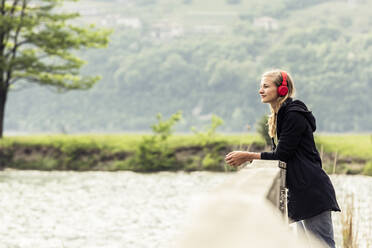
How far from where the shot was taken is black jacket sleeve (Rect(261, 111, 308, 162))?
3521 millimetres

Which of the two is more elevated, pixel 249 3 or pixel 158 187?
pixel 249 3

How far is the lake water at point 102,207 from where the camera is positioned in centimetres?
1100

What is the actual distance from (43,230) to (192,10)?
96136 mm

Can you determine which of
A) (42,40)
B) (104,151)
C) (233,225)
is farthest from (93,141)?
(233,225)

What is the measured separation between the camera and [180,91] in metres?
77.4

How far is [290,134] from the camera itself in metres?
3.52

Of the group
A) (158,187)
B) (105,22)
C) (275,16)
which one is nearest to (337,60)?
(275,16)

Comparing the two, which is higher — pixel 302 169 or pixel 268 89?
pixel 268 89

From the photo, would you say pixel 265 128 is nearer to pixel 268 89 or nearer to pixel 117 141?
pixel 268 89

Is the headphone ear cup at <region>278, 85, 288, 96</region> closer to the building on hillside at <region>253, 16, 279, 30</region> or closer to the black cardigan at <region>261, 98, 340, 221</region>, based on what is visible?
the black cardigan at <region>261, 98, 340, 221</region>

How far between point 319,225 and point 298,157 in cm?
35

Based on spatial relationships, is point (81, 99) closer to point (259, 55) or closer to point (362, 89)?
point (259, 55)

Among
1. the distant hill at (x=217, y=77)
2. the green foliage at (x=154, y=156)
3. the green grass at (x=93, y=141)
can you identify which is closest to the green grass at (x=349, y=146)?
the green grass at (x=93, y=141)

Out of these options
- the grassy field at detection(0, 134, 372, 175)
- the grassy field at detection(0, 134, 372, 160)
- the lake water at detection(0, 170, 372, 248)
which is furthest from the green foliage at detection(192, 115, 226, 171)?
the lake water at detection(0, 170, 372, 248)
